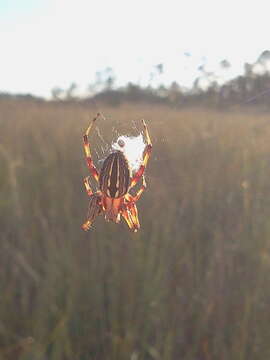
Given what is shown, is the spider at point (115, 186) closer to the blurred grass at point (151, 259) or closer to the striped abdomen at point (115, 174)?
the striped abdomen at point (115, 174)

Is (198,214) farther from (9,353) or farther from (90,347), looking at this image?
(9,353)

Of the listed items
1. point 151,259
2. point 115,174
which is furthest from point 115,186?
Answer: point 151,259

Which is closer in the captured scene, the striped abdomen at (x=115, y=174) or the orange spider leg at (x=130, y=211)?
the striped abdomen at (x=115, y=174)

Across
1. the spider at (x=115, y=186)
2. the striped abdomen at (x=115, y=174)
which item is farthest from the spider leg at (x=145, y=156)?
the striped abdomen at (x=115, y=174)

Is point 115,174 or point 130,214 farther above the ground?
point 115,174

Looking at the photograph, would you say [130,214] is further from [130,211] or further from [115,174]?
[115,174]

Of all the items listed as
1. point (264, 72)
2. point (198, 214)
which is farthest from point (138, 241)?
point (264, 72)
